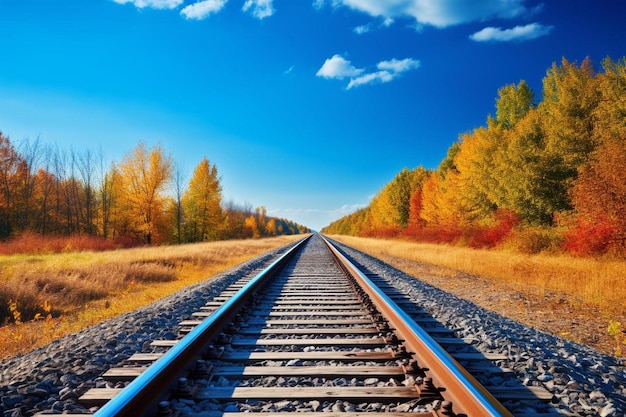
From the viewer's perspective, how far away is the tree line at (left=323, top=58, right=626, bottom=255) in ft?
48.1

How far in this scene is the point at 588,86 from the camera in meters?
19.8

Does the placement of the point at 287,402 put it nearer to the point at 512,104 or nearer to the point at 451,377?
the point at 451,377

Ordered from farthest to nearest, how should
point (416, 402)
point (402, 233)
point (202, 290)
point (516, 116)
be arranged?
point (402, 233) < point (516, 116) < point (202, 290) < point (416, 402)

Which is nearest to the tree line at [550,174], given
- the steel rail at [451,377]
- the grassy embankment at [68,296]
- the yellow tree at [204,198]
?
the steel rail at [451,377]

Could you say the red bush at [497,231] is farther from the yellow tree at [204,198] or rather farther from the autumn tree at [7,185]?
the autumn tree at [7,185]

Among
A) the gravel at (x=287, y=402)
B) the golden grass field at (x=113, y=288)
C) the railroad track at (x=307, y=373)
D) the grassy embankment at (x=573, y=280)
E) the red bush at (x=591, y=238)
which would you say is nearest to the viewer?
the railroad track at (x=307, y=373)

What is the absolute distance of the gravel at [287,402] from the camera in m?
2.37

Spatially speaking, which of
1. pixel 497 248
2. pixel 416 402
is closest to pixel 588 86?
pixel 497 248

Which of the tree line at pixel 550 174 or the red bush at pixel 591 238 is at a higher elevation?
the tree line at pixel 550 174

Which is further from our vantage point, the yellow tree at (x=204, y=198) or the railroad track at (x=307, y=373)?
the yellow tree at (x=204, y=198)

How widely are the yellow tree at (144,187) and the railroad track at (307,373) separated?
31.5 meters

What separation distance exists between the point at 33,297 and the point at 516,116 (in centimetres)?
3534

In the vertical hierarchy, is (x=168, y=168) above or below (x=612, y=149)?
Result: above

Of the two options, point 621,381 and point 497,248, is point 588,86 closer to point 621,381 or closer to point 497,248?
point 497,248
